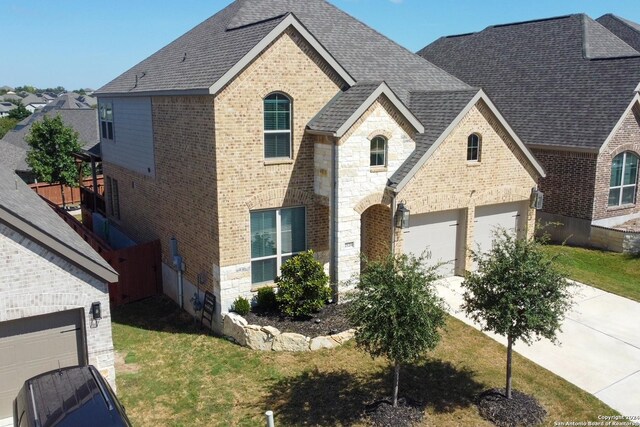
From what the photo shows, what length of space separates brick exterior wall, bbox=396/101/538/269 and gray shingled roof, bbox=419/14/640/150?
6.24ft

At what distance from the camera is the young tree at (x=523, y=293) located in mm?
10945

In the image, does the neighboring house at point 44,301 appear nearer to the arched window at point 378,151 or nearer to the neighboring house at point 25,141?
the arched window at point 378,151

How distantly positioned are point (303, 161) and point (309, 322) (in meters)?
4.94

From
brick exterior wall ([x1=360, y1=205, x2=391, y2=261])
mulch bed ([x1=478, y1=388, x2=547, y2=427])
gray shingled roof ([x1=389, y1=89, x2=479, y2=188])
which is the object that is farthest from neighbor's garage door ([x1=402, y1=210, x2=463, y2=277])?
mulch bed ([x1=478, y1=388, x2=547, y2=427])

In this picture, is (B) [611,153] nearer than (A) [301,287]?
No

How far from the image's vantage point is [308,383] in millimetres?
13078

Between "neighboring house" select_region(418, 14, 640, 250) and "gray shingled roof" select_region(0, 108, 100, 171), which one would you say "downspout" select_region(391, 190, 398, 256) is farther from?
"gray shingled roof" select_region(0, 108, 100, 171)

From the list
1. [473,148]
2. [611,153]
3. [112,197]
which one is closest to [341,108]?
[473,148]

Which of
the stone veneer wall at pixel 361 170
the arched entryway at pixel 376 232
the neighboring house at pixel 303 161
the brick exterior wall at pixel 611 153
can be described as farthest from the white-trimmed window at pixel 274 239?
the brick exterior wall at pixel 611 153

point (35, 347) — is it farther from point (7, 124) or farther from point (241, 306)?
point (7, 124)

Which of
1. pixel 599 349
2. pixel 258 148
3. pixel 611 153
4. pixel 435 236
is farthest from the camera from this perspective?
pixel 611 153

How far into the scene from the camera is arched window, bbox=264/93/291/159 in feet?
53.3

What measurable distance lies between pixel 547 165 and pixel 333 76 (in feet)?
42.7

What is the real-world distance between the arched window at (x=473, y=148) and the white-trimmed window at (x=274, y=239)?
20.0 ft
